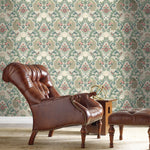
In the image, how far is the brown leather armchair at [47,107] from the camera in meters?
3.24

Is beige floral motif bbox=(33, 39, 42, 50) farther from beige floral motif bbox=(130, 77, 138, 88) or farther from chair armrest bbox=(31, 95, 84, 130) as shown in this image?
chair armrest bbox=(31, 95, 84, 130)

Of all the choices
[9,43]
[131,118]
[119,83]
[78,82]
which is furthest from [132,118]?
[9,43]

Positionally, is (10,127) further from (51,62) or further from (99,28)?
(99,28)

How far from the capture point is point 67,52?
4988 millimetres

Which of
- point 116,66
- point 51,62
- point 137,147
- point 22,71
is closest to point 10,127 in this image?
point 51,62

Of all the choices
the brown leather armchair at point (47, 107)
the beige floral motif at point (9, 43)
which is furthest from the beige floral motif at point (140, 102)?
the beige floral motif at point (9, 43)

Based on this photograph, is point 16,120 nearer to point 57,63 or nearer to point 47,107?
point 57,63

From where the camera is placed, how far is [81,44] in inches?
196

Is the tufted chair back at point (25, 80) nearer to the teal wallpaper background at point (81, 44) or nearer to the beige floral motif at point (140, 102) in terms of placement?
the teal wallpaper background at point (81, 44)

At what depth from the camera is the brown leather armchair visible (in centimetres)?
324

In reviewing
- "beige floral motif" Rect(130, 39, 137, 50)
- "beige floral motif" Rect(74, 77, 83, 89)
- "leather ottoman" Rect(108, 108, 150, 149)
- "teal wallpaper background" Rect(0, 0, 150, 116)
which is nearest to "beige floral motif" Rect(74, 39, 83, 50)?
"teal wallpaper background" Rect(0, 0, 150, 116)

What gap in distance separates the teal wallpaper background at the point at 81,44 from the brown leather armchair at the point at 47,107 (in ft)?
4.13

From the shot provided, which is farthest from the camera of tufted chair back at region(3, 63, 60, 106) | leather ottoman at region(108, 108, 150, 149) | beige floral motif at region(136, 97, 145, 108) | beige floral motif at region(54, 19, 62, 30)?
beige floral motif at region(54, 19, 62, 30)

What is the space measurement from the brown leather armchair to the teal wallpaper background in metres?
1.26
